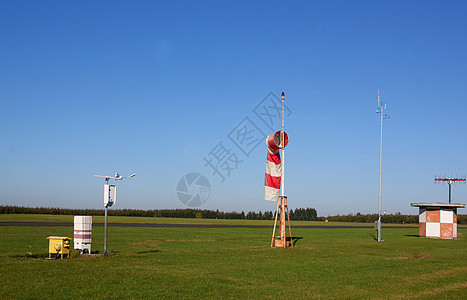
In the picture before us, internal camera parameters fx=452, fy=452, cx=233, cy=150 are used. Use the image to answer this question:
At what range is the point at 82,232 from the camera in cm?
1962

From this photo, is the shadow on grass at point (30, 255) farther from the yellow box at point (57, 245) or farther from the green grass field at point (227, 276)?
the yellow box at point (57, 245)

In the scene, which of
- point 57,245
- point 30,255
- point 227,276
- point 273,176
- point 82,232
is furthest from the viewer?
point 273,176

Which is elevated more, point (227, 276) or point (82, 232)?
point (82, 232)

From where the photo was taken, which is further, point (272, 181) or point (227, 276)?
point (272, 181)

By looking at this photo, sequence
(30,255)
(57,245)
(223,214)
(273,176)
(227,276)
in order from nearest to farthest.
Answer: (227,276) → (57,245) → (30,255) → (273,176) → (223,214)

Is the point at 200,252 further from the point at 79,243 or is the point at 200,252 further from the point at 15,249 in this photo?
the point at 15,249

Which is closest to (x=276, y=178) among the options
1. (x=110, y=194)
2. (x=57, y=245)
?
(x=110, y=194)

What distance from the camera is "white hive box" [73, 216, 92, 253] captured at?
63.8ft

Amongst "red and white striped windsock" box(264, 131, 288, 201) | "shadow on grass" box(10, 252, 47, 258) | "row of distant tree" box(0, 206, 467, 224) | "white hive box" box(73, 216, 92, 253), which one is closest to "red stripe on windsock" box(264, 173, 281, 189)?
"red and white striped windsock" box(264, 131, 288, 201)

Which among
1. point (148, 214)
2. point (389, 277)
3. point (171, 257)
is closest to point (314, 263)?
point (389, 277)

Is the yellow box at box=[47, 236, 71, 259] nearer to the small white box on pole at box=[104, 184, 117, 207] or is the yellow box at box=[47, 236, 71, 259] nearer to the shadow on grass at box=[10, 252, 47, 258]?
the shadow on grass at box=[10, 252, 47, 258]

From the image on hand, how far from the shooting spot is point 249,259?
20234 mm

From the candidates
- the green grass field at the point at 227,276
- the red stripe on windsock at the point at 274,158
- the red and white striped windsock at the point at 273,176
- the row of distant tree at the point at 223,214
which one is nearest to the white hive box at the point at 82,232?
the green grass field at the point at 227,276

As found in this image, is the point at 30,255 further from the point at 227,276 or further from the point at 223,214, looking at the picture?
the point at 223,214
